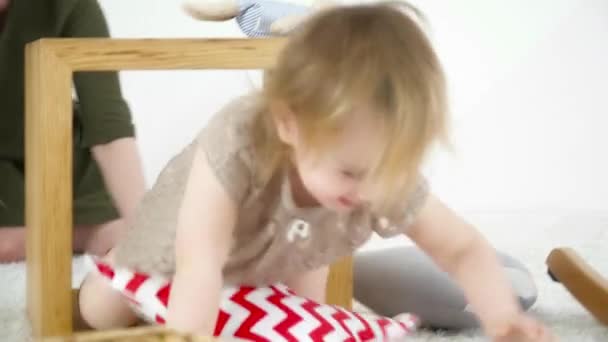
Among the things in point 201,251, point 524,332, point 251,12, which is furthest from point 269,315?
point 251,12

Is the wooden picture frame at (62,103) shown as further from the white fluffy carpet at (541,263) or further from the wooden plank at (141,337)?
the wooden plank at (141,337)

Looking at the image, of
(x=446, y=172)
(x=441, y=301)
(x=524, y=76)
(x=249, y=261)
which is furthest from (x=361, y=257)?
(x=524, y=76)

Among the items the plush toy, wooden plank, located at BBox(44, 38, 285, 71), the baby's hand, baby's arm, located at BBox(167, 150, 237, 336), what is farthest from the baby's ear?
the baby's hand

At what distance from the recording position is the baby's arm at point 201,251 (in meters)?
0.63

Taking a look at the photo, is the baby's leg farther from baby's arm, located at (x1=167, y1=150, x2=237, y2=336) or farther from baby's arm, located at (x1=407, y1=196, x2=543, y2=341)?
baby's arm, located at (x1=407, y1=196, x2=543, y2=341)

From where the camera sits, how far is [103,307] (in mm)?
791

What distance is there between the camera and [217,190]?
2.16 ft

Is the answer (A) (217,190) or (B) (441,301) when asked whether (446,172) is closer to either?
(B) (441,301)

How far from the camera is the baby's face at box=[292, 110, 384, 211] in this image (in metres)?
0.57

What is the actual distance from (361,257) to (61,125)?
0.39m

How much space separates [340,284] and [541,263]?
425 mm

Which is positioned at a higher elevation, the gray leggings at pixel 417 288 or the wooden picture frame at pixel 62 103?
the wooden picture frame at pixel 62 103

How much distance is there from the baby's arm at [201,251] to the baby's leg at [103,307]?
0.50ft

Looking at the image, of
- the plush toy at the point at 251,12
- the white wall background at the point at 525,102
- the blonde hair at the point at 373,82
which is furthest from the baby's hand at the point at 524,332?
the white wall background at the point at 525,102
